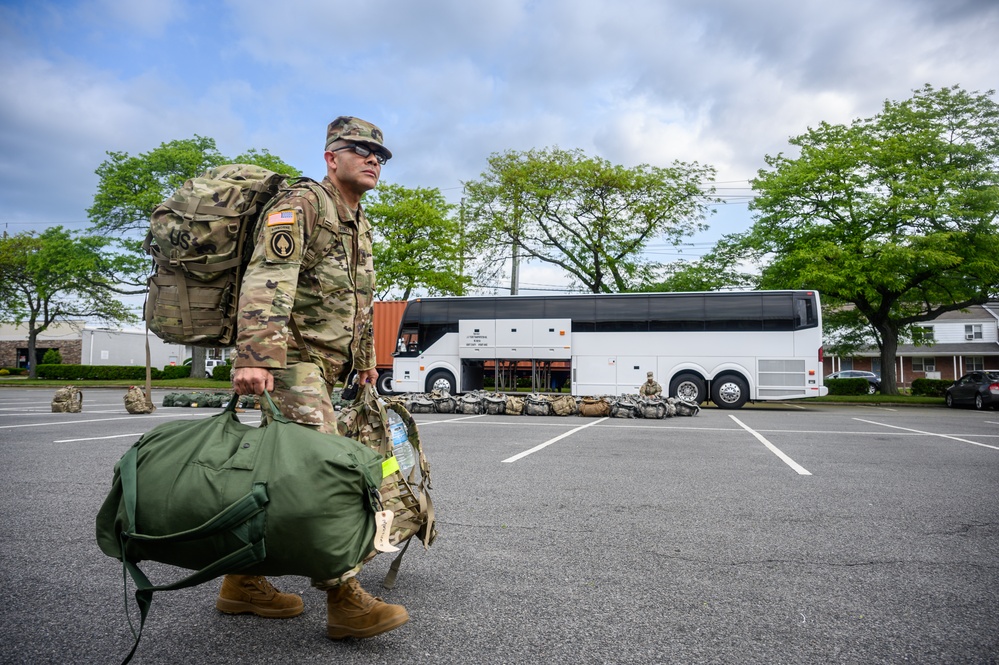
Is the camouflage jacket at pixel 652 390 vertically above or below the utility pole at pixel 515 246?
below

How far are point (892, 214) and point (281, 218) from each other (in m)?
26.8

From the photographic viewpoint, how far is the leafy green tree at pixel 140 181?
3180 cm

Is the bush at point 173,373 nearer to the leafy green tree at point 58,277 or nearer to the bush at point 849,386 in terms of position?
the leafy green tree at point 58,277

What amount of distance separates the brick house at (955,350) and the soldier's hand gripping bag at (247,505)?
166ft

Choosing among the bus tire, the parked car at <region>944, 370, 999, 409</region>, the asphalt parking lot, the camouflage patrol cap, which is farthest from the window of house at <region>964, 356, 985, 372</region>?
the camouflage patrol cap

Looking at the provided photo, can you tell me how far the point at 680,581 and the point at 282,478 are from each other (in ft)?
6.64

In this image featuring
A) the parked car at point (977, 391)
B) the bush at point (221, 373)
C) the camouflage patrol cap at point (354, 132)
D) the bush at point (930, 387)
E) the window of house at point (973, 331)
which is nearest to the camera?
the camouflage patrol cap at point (354, 132)

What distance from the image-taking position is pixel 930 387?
28.0m

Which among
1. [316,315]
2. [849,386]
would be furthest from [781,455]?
[849,386]

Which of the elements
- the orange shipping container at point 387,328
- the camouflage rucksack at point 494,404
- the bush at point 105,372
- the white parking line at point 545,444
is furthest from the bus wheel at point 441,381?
the bush at point 105,372

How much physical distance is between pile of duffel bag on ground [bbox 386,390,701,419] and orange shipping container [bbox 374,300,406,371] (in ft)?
28.5

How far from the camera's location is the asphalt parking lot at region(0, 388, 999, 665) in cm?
229

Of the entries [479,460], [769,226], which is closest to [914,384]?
[769,226]

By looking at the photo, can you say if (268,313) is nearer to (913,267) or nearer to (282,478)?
(282,478)
